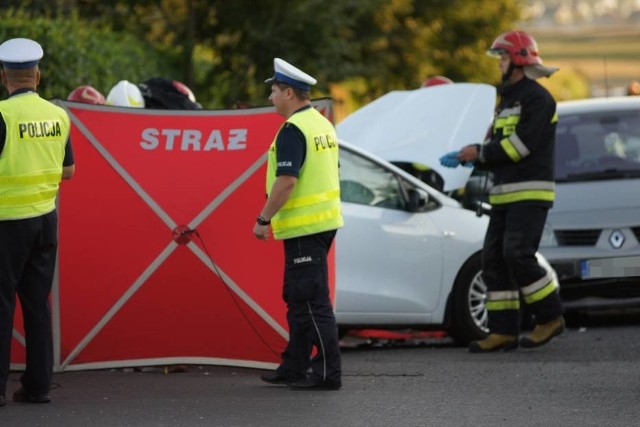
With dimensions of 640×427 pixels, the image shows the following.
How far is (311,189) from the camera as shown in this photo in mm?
8812

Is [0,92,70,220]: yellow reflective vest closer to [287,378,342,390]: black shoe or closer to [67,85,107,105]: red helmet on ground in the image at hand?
[287,378,342,390]: black shoe

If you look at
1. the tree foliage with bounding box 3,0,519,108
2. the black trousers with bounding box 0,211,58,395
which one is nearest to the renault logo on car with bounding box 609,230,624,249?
the black trousers with bounding box 0,211,58,395

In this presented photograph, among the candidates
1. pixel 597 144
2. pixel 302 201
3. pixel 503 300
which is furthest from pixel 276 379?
pixel 597 144

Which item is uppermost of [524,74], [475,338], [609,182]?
[524,74]

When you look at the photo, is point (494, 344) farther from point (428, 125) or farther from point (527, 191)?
point (428, 125)

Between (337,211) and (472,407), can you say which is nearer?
(472,407)

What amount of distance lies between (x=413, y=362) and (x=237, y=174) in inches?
70.6

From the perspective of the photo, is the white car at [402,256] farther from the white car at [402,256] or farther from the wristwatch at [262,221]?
the wristwatch at [262,221]

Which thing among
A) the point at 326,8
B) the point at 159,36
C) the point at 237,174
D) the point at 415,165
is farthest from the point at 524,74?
the point at 159,36

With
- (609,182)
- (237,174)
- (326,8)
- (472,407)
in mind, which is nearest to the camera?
(472,407)

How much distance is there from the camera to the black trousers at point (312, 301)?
346 inches

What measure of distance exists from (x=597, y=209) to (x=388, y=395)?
13.4 feet

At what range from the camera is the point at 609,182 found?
12.5 m

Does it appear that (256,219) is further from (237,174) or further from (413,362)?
(413,362)
